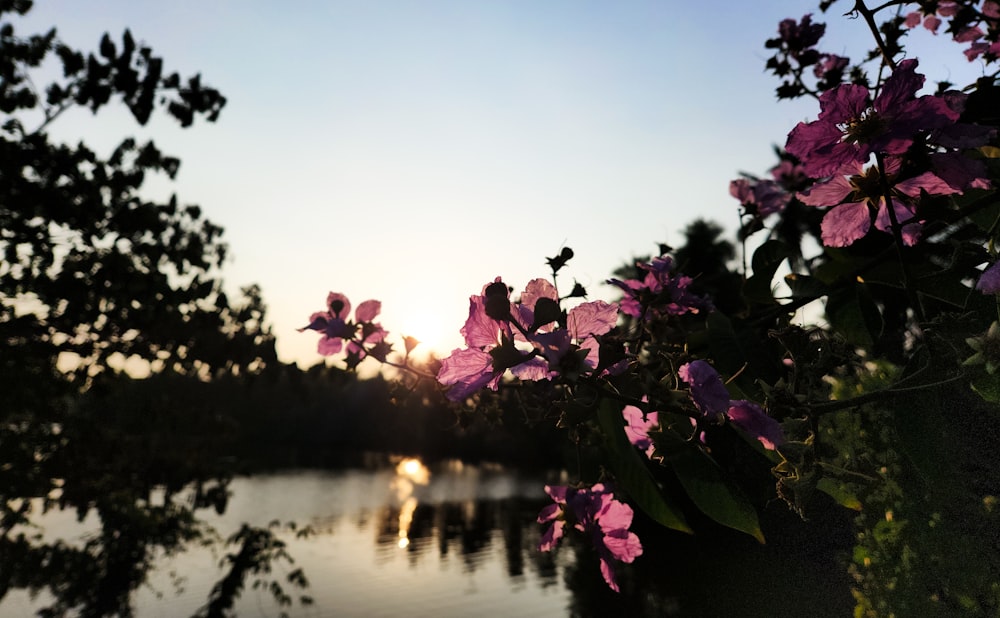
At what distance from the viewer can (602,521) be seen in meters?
1.58

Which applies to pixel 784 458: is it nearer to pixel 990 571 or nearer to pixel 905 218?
pixel 905 218

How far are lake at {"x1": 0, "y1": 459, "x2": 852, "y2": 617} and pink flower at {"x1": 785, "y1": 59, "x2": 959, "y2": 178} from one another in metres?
6.01

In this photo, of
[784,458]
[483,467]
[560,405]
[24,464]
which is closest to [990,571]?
[784,458]

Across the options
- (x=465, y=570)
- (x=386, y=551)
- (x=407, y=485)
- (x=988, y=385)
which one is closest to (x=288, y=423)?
(x=407, y=485)

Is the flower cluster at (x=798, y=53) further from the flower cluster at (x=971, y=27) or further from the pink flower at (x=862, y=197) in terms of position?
the pink flower at (x=862, y=197)

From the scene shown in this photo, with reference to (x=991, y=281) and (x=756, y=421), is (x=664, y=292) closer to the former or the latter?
(x=756, y=421)

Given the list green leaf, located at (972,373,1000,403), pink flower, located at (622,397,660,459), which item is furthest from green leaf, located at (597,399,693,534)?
green leaf, located at (972,373,1000,403)

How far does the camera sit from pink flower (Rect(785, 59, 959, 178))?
1098mm

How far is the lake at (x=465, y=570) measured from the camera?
11.5 meters

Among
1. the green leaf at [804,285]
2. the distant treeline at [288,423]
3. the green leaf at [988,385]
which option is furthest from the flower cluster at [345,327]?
the green leaf at [988,385]

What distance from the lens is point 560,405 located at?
37.6 inches

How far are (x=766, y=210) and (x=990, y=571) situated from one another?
313cm

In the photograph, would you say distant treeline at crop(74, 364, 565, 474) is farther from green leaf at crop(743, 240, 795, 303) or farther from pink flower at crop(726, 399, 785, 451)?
pink flower at crop(726, 399, 785, 451)

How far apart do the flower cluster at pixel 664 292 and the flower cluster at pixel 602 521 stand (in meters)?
0.52
